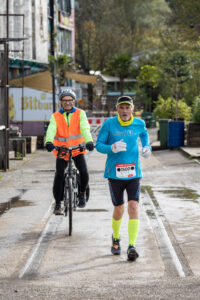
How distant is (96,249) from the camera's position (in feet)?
26.7

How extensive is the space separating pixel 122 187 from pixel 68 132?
5.71 ft

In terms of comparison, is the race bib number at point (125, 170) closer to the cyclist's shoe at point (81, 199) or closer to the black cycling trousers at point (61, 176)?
the black cycling trousers at point (61, 176)

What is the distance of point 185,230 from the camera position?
9359 mm

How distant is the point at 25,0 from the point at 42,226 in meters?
31.3

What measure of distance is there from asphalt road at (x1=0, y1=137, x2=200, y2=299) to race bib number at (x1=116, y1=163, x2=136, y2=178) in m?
0.90

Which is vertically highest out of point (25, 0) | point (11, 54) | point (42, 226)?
Result: point (25, 0)

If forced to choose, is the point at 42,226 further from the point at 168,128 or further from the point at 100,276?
the point at 168,128

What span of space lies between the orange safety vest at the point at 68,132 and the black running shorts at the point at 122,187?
162 centimetres

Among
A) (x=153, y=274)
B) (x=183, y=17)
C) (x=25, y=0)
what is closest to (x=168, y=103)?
(x=25, y=0)

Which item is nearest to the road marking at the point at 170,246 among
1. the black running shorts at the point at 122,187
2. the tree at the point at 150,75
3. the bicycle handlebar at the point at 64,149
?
the black running shorts at the point at 122,187

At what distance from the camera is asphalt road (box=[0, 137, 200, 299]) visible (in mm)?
6344

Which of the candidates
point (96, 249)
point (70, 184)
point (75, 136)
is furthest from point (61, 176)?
point (96, 249)

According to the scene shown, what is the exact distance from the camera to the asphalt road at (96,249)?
6344 mm

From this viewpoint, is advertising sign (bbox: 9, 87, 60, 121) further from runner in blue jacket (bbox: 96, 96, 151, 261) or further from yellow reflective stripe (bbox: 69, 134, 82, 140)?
runner in blue jacket (bbox: 96, 96, 151, 261)
